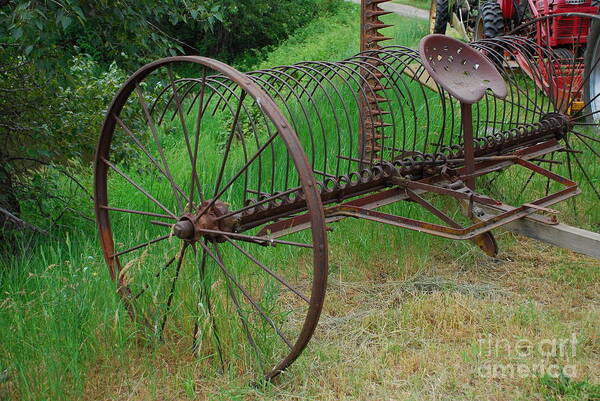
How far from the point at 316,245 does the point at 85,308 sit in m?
1.22

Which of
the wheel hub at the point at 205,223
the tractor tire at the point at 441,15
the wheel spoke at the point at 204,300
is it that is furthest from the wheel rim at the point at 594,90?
the wheel spoke at the point at 204,300

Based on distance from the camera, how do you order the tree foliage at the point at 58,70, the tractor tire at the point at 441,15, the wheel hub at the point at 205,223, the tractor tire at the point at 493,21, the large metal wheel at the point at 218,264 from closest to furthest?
the large metal wheel at the point at 218,264 < the wheel hub at the point at 205,223 < the tree foliage at the point at 58,70 < the tractor tire at the point at 493,21 < the tractor tire at the point at 441,15

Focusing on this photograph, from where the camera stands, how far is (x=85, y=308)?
3.04m

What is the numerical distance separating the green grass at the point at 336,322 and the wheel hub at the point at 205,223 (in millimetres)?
140

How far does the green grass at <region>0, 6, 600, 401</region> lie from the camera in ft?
9.48

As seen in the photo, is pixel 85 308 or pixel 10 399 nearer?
Answer: pixel 10 399

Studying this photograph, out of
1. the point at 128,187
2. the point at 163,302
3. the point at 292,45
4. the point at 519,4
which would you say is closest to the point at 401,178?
the point at 163,302

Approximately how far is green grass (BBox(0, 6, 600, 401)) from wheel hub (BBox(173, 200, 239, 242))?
14cm

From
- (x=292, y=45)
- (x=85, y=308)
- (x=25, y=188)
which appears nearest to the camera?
(x=85, y=308)

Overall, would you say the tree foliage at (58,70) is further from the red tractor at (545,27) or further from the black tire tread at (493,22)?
the black tire tread at (493,22)

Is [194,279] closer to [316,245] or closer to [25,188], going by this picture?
[316,245]

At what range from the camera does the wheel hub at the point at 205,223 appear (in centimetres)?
297

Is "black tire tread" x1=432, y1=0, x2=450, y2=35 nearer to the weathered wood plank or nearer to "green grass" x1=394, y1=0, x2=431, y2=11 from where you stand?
the weathered wood plank

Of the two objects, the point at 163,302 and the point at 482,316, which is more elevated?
the point at 163,302
